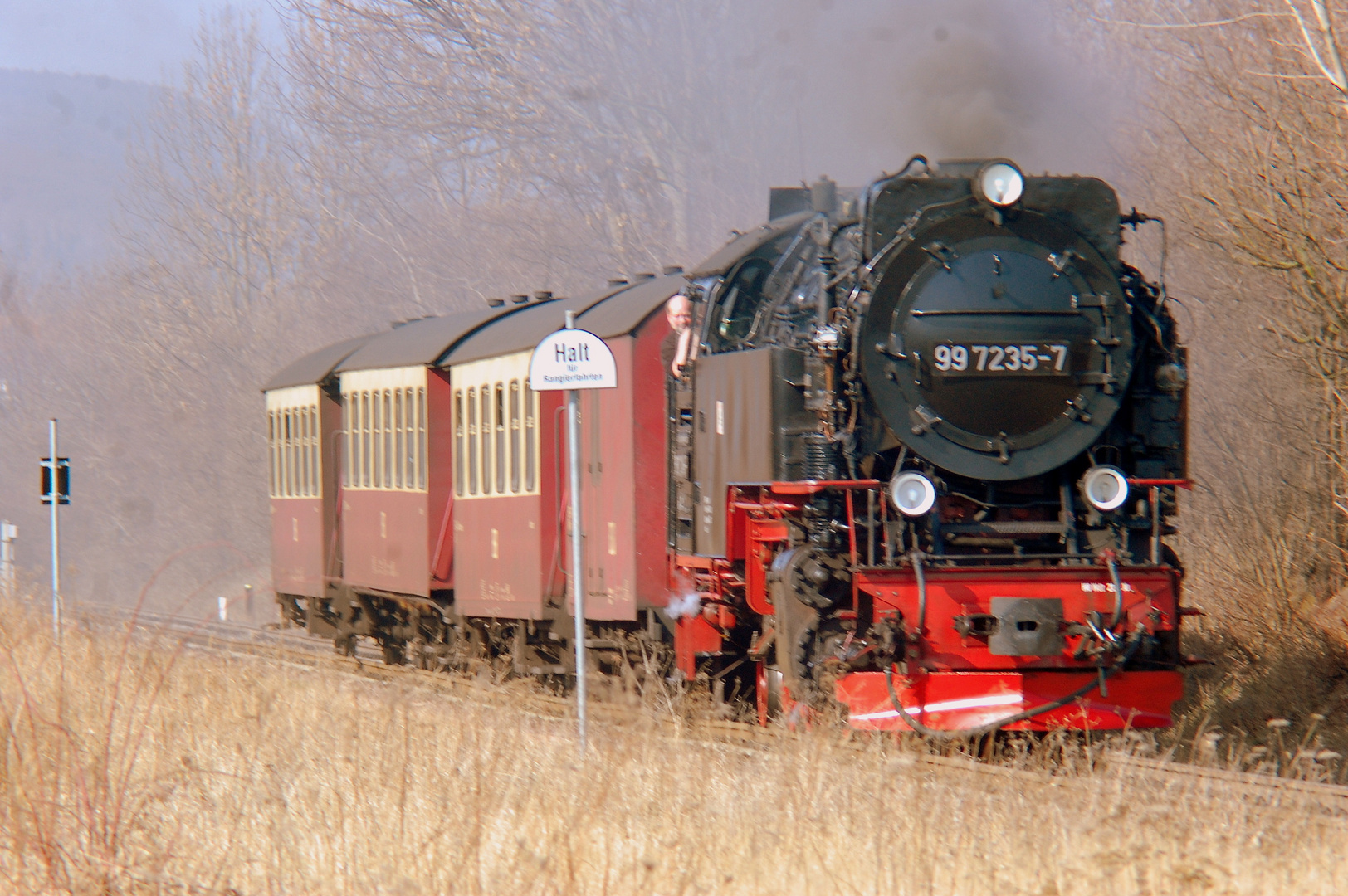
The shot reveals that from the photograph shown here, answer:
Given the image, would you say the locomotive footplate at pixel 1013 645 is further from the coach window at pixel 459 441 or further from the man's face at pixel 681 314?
the coach window at pixel 459 441

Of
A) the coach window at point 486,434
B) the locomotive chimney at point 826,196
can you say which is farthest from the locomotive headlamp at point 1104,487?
the coach window at point 486,434

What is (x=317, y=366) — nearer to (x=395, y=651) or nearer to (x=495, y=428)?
(x=395, y=651)

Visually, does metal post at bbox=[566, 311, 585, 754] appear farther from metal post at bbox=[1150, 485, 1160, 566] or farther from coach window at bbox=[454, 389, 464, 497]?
coach window at bbox=[454, 389, 464, 497]

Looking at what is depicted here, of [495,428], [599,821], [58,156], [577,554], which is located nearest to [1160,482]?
[577,554]

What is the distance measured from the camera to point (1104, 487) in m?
7.43

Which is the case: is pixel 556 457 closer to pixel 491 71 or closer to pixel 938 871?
pixel 938 871

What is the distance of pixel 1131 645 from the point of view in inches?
279

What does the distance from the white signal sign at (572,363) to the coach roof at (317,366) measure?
860 centimetres

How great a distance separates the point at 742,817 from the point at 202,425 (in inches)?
1262

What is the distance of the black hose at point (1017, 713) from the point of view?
7070mm

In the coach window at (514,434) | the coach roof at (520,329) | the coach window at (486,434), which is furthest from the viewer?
the coach window at (486,434)

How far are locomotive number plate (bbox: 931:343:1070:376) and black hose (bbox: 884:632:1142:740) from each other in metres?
1.39

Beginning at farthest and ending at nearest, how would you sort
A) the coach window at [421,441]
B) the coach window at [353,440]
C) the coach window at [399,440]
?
the coach window at [353,440]
the coach window at [399,440]
the coach window at [421,441]

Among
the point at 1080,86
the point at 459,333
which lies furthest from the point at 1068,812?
the point at 459,333
